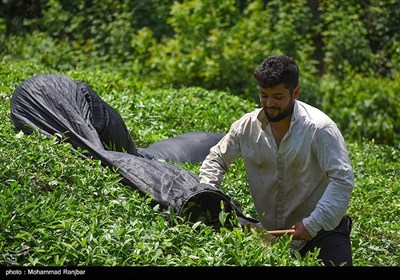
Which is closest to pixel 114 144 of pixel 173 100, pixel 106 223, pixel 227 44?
pixel 106 223

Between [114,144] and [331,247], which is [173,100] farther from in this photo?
[331,247]

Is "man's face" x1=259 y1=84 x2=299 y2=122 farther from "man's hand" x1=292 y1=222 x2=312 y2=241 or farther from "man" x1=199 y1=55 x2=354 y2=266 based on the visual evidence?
"man's hand" x1=292 y1=222 x2=312 y2=241

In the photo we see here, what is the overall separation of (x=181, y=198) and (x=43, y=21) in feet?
33.1

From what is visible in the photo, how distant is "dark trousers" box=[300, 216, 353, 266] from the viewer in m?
5.21

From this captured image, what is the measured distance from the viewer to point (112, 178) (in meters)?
5.75

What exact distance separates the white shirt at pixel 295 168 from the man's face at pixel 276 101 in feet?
0.38

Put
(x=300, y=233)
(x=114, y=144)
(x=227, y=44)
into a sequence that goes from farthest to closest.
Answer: (x=227, y=44) < (x=114, y=144) < (x=300, y=233)

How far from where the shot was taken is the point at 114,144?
691cm

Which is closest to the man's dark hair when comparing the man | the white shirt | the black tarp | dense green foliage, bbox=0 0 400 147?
the man

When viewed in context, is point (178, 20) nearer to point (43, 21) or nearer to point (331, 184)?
point (43, 21)

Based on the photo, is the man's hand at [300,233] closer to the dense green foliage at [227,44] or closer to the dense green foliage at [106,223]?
the dense green foliage at [106,223]

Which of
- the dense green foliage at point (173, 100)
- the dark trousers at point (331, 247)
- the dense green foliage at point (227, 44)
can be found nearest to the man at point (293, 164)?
the dark trousers at point (331, 247)

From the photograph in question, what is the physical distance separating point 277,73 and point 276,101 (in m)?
0.16
